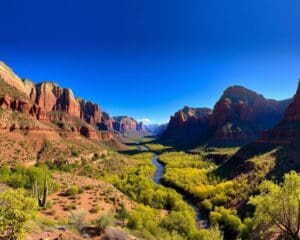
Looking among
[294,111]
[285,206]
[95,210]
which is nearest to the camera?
[285,206]

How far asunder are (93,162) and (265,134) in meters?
75.2

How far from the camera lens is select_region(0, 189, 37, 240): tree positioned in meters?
17.4

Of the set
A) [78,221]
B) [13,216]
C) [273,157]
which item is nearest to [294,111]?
[273,157]

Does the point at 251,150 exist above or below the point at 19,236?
above

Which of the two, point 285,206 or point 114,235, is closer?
point 114,235

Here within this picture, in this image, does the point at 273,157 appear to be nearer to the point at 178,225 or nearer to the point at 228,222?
the point at 228,222

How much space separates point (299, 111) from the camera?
10612 cm

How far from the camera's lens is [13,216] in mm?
17688

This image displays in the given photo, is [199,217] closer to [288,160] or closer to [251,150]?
[288,160]

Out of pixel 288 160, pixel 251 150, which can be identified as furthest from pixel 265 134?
pixel 288 160

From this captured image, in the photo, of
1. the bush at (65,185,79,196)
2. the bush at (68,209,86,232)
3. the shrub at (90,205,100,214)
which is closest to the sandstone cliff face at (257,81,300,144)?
the shrub at (90,205,100,214)

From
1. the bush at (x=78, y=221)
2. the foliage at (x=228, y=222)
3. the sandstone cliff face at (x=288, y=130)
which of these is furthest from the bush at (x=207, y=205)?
the bush at (x=78, y=221)

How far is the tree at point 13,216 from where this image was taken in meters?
17.4

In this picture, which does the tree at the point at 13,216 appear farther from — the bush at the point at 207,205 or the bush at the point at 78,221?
the bush at the point at 207,205
